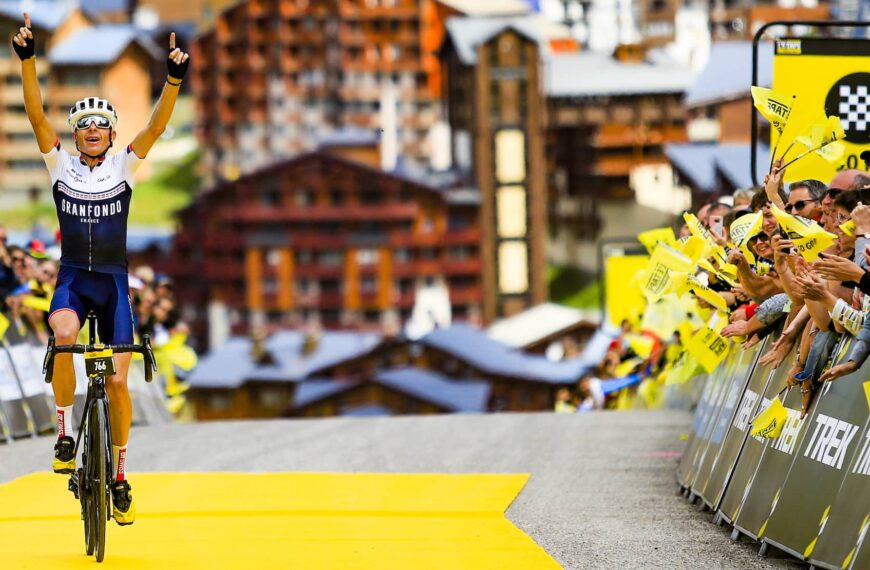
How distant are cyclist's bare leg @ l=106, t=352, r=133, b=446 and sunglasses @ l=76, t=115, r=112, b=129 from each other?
47.0 inches

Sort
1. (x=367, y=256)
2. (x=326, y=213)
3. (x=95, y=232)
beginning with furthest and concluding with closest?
(x=367, y=256), (x=326, y=213), (x=95, y=232)

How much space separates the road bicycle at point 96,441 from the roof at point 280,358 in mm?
103626

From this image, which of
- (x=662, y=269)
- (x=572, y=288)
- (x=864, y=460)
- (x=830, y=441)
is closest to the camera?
(x=864, y=460)

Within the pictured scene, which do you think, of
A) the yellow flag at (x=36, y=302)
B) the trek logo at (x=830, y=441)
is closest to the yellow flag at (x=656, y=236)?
the trek logo at (x=830, y=441)

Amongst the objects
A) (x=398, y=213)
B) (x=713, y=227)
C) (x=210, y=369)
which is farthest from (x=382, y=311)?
(x=713, y=227)

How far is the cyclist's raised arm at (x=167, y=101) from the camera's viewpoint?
970 cm

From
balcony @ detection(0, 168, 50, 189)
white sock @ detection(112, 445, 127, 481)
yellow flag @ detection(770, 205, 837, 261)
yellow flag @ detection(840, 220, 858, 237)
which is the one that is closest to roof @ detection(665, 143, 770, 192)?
yellow flag @ detection(770, 205, 837, 261)

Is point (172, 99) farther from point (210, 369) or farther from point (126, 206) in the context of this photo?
point (210, 369)

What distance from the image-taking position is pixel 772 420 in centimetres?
970

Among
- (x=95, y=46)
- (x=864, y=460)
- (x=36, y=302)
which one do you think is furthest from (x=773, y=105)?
(x=95, y=46)

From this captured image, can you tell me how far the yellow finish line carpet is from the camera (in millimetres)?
9578

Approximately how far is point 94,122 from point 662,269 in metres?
4.33

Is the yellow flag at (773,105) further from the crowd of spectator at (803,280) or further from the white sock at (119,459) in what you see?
the white sock at (119,459)

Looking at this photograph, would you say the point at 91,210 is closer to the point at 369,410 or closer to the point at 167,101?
the point at 167,101
